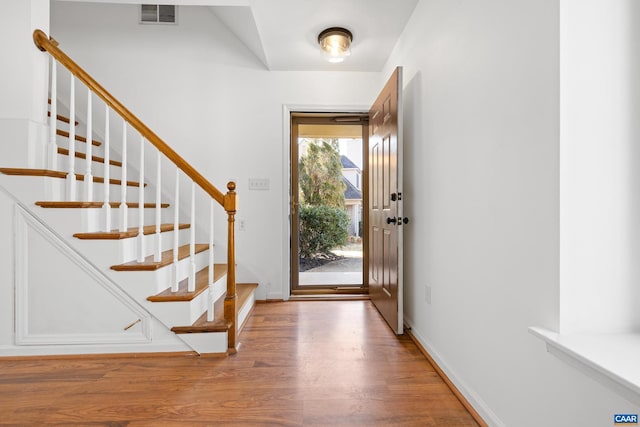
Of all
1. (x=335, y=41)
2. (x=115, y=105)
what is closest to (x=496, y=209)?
(x=335, y=41)

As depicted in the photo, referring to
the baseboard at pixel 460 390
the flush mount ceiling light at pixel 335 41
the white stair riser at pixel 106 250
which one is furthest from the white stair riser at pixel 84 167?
the baseboard at pixel 460 390

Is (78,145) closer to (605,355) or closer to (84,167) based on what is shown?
(84,167)

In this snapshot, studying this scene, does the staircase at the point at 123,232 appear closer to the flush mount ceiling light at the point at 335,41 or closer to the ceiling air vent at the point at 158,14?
the ceiling air vent at the point at 158,14

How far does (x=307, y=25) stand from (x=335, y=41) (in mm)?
265

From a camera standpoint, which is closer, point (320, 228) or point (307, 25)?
point (307, 25)

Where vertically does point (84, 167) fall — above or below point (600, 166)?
above

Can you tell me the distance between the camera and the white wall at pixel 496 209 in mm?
1004

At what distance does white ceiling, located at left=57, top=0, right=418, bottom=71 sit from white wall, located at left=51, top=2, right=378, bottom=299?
20 cm

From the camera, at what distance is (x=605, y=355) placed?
85 cm

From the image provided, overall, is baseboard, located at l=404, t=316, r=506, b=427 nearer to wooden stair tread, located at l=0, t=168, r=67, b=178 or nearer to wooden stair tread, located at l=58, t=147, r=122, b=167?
wooden stair tread, located at l=0, t=168, r=67, b=178

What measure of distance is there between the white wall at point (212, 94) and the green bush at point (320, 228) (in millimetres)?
505

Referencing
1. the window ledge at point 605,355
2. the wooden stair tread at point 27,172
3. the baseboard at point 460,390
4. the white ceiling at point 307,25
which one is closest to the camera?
the window ledge at point 605,355

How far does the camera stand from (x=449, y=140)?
175cm

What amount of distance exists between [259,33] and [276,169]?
48.4 inches
